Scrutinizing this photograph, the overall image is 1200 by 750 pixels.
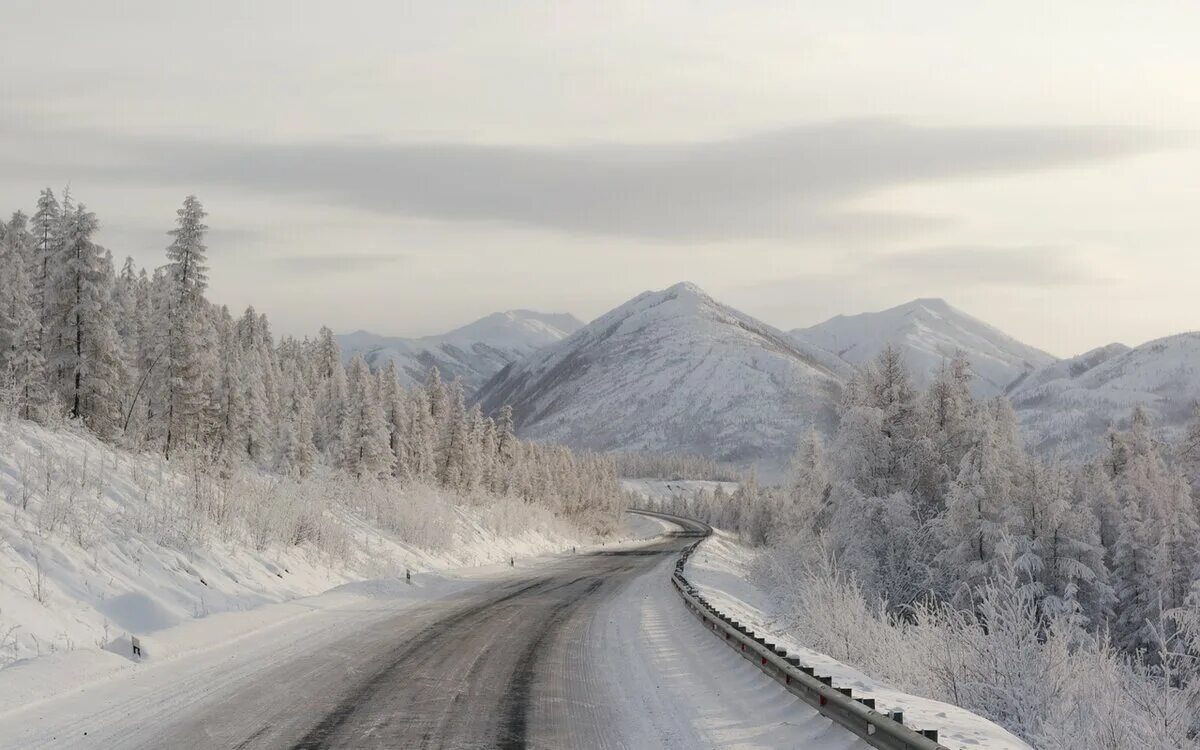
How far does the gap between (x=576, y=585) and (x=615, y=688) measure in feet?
58.7

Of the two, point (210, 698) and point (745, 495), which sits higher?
point (210, 698)

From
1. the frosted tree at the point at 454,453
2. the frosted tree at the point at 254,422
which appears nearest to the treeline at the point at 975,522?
the frosted tree at the point at 254,422

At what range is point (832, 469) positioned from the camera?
37438 mm

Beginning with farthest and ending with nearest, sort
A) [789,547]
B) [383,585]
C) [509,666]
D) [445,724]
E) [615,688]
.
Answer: [789,547], [383,585], [509,666], [615,688], [445,724]

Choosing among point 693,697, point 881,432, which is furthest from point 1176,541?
point 693,697

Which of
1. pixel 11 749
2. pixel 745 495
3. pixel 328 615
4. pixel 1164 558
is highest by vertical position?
pixel 11 749

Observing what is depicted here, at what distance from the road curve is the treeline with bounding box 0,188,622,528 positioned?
34.6 ft

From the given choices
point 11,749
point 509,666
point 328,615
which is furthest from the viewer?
point 328,615

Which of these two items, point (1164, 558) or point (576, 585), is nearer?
point (576, 585)

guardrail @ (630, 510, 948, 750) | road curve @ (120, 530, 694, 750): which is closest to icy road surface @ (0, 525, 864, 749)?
road curve @ (120, 530, 694, 750)

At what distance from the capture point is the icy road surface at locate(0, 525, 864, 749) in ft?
26.8

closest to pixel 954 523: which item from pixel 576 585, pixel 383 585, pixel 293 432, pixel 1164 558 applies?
pixel 1164 558

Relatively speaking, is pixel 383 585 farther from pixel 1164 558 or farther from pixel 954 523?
pixel 1164 558

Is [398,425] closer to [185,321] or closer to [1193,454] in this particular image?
[185,321]
